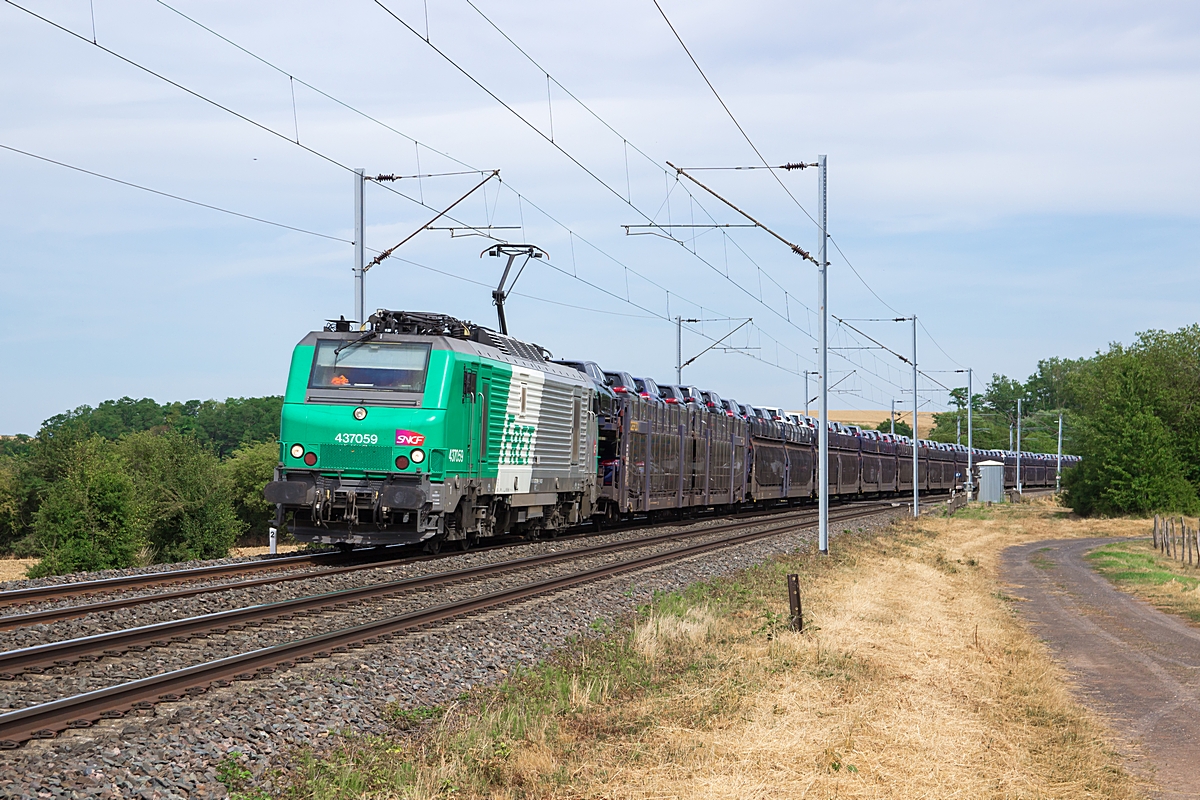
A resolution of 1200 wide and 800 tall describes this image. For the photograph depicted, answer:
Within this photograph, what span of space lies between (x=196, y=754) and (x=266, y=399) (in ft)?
477

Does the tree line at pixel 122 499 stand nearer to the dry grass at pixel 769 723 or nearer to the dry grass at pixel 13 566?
the dry grass at pixel 13 566

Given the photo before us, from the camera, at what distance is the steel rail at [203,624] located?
9.77 meters

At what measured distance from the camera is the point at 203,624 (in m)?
11.8

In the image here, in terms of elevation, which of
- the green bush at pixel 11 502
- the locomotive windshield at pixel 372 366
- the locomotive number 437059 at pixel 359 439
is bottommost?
the green bush at pixel 11 502

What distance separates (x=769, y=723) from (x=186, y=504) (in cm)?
6207

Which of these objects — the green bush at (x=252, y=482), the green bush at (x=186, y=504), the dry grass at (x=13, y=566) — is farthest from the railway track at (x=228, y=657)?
→ the green bush at (x=252, y=482)

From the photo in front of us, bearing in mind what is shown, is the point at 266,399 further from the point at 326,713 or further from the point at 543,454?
the point at 326,713

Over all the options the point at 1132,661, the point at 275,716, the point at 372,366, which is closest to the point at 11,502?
the point at 372,366

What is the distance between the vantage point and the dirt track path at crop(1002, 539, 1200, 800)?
31.4ft

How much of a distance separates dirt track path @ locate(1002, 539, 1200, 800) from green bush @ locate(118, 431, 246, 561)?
163 ft

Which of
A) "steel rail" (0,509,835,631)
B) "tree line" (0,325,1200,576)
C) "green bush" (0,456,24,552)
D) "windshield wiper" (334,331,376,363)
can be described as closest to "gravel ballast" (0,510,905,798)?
"steel rail" (0,509,835,631)

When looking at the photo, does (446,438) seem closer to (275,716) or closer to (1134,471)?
(275,716)

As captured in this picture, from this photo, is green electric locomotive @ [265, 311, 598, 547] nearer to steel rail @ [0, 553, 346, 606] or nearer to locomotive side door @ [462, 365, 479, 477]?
locomotive side door @ [462, 365, 479, 477]

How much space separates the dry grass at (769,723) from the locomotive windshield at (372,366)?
5.67m
